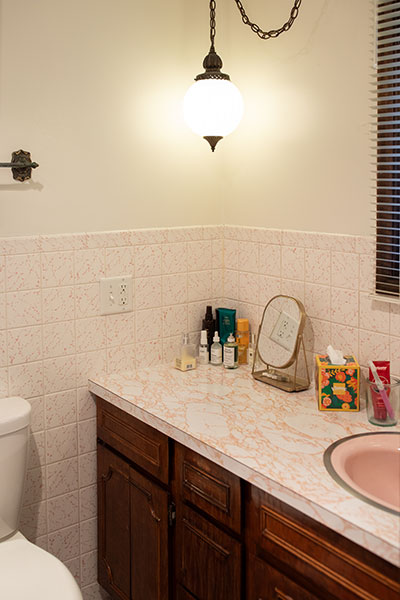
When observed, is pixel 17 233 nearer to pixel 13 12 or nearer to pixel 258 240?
pixel 13 12

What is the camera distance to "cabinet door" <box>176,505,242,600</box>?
1521 mm

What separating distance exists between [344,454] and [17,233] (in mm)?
1137

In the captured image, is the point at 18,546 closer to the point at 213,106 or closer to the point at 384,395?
the point at 384,395

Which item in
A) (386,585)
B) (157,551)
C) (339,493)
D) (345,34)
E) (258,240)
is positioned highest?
(345,34)

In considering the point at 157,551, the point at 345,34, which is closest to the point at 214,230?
the point at 345,34

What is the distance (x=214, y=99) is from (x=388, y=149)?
61cm

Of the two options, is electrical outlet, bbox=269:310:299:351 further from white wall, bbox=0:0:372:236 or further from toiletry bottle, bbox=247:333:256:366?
white wall, bbox=0:0:372:236

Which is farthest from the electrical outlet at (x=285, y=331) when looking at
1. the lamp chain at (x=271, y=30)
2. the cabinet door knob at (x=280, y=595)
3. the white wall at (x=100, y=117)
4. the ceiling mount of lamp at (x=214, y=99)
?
the lamp chain at (x=271, y=30)

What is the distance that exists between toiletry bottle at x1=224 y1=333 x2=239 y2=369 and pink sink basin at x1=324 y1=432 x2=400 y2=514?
2.17 ft

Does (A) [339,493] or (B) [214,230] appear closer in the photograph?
(A) [339,493]

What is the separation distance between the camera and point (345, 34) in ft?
5.88

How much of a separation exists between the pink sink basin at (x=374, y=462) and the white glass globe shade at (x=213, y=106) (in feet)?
3.59

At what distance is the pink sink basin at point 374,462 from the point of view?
1473 millimetres

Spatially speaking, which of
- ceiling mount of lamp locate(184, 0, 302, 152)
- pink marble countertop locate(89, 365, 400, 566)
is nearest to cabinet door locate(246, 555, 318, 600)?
pink marble countertop locate(89, 365, 400, 566)
